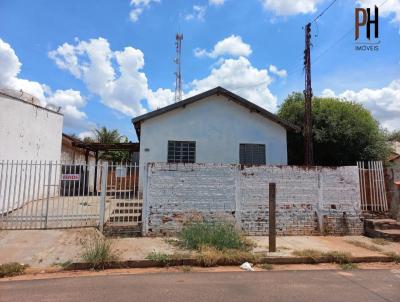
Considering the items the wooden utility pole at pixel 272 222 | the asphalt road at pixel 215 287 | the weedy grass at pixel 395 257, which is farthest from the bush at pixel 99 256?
the weedy grass at pixel 395 257

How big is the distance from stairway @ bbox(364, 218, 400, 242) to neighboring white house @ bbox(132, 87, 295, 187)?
5758 millimetres

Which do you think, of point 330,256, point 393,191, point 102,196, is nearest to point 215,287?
point 330,256

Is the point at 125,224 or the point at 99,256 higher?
the point at 125,224

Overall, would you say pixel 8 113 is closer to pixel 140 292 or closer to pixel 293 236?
pixel 140 292

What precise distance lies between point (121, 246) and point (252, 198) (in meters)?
4.00

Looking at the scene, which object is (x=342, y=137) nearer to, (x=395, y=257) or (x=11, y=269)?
(x=395, y=257)

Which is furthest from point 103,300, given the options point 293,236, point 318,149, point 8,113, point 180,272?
point 318,149

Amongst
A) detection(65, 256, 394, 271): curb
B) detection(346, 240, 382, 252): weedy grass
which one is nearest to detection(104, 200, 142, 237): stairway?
detection(65, 256, 394, 271): curb

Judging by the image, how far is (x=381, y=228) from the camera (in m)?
9.92

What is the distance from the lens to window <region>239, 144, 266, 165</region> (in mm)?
15124

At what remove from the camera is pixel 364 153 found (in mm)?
20859

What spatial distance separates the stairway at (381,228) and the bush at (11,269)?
9.37 meters

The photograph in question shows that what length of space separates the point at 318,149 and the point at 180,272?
56.7ft

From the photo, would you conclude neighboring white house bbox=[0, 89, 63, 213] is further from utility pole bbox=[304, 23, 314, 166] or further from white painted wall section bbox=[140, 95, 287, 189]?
utility pole bbox=[304, 23, 314, 166]
